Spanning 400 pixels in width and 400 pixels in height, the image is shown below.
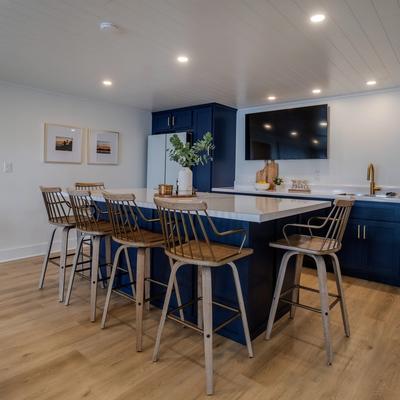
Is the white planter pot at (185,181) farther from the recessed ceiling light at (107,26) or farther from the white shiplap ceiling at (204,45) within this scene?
the recessed ceiling light at (107,26)

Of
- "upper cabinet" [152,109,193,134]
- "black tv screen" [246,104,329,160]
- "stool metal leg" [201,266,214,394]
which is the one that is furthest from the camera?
"upper cabinet" [152,109,193,134]

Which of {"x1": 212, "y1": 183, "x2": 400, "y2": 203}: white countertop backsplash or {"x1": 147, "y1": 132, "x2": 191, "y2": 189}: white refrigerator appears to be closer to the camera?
{"x1": 212, "y1": 183, "x2": 400, "y2": 203}: white countertop backsplash

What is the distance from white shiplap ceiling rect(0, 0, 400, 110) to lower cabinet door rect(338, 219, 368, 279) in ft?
5.33

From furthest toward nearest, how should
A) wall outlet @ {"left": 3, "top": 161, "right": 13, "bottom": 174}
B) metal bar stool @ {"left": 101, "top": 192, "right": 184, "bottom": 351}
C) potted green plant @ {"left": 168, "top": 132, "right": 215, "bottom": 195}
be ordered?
wall outlet @ {"left": 3, "top": 161, "right": 13, "bottom": 174}
potted green plant @ {"left": 168, "top": 132, "right": 215, "bottom": 195}
metal bar stool @ {"left": 101, "top": 192, "right": 184, "bottom": 351}

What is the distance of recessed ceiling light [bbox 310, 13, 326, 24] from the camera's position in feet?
6.99

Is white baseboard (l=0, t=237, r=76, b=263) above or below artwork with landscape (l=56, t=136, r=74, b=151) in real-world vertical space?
below

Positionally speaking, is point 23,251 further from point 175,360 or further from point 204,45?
point 204,45

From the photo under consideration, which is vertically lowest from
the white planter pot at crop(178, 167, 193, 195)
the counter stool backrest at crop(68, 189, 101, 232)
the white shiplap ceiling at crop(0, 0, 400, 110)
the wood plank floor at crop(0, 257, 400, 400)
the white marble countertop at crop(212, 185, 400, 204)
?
the wood plank floor at crop(0, 257, 400, 400)

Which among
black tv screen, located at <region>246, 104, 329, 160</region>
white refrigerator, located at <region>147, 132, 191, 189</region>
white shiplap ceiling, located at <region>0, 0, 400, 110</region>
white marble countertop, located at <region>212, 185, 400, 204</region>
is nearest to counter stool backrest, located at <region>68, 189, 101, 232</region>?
white shiplap ceiling, located at <region>0, 0, 400, 110</region>

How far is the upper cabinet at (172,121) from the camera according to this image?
16.6 feet

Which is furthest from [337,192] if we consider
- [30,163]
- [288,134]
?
[30,163]

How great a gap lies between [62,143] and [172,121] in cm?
175

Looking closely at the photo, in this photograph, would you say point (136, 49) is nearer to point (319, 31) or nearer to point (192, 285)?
point (319, 31)

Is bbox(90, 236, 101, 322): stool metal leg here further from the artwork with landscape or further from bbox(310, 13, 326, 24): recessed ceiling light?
the artwork with landscape
